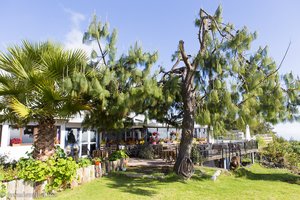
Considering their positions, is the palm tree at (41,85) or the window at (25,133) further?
the window at (25,133)

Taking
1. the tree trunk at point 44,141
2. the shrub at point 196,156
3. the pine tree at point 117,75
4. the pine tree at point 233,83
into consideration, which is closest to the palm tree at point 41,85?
the tree trunk at point 44,141

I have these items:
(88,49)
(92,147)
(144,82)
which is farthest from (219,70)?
(92,147)

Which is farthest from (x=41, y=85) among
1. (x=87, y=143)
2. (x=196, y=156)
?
(x=87, y=143)

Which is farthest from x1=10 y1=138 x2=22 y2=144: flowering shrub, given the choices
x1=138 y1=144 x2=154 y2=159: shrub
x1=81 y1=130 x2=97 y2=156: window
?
x1=138 y1=144 x2=154 y2=159: shrub

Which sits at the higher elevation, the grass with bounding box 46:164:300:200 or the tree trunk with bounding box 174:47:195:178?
the tree trunk with bounding box 174:47:195:178

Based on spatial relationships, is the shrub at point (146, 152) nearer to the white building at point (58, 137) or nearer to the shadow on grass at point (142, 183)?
the white building at point (58, 137)

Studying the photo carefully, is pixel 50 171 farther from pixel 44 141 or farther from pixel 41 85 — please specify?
pixel 41 85

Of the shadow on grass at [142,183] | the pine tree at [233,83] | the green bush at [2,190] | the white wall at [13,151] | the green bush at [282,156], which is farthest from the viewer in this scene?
the green bush at [282,156]

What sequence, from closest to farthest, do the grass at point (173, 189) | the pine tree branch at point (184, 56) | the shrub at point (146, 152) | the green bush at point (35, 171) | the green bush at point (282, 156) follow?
the green bush at point (35, 171)
the grass at point (173, 189)
the pine tree branch at point (184, 56)
the shrub at point (146, 152)
the green bush at point (282, 156)

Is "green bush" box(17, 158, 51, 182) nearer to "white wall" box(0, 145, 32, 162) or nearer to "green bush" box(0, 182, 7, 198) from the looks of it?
"green bush" box(0, 182, 7, 198)

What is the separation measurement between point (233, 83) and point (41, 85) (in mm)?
5893

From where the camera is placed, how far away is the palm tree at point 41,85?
6.07 metres

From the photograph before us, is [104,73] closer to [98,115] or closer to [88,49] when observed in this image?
[88,49]

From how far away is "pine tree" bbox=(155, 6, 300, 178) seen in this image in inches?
265
